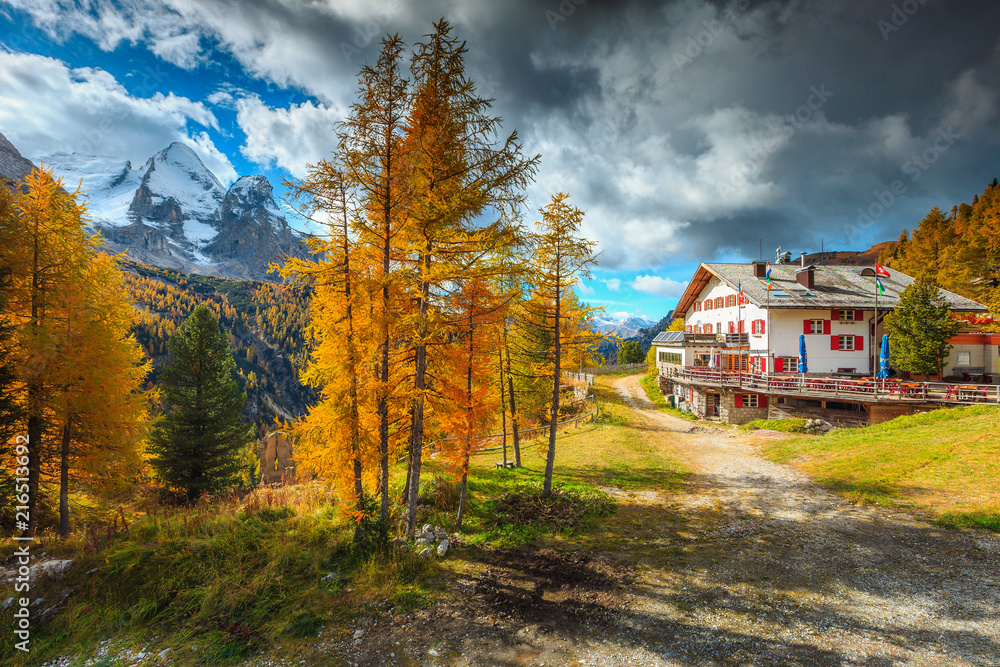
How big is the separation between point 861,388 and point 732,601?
24.5 meters

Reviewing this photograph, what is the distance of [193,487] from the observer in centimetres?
1858

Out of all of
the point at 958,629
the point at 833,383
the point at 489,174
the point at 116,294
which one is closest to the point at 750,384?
the point at 833,383

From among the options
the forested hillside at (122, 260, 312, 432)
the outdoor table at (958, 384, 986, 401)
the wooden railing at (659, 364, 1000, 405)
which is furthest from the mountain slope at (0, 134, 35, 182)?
the outdoor table at (958, 384, 986, 401)

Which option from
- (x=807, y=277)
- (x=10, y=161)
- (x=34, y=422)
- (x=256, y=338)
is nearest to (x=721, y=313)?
(x=807, y=277)

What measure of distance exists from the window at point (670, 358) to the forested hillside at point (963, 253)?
1819 cm

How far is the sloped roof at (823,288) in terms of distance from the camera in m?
29.1

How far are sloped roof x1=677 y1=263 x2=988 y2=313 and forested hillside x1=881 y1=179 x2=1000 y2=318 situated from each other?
79.1 inches

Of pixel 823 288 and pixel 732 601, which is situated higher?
pixel 823 288

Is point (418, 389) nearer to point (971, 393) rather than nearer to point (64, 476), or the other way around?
point (64, 476)

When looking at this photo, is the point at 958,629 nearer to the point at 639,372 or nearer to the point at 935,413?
the point at 935,413

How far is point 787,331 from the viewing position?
29.5 meters

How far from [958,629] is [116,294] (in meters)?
22.8

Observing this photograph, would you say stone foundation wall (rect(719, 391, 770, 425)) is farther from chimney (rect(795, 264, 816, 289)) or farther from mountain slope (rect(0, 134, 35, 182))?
mountain slope (rect(0, 134, 35, 182))

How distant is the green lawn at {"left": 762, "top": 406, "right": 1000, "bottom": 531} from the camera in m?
11.3
